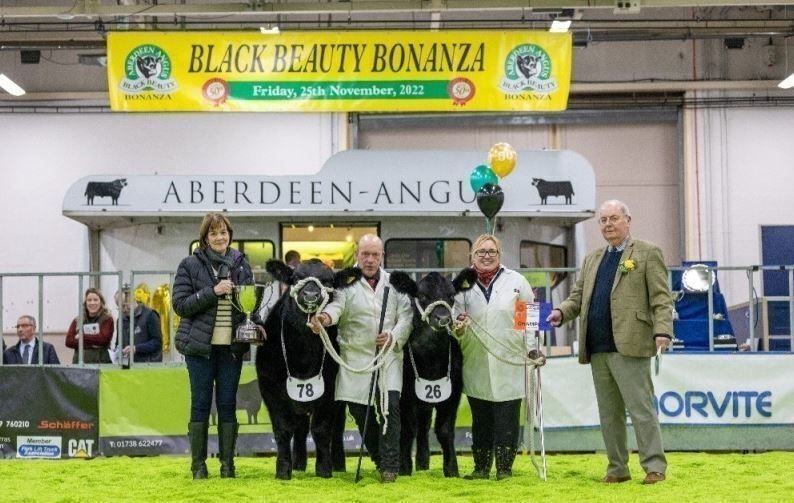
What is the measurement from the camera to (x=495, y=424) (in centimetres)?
750

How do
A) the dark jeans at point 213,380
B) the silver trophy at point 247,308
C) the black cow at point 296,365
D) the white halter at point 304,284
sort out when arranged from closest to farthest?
the white halter at point 304,284 → the silver trophy at point 247,308 → the black cow at point 296,365 → the dark jeans at point 213,380

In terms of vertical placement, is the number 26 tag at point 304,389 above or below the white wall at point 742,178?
below

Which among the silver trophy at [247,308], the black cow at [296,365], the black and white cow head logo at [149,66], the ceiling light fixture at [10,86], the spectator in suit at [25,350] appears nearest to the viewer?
the silver trophy at [247,308]

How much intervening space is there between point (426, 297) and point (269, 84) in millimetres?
5486

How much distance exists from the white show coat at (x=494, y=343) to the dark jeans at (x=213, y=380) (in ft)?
4.87

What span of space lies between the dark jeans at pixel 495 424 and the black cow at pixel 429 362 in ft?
0.57

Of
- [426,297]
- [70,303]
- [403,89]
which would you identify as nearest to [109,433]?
[426,297]

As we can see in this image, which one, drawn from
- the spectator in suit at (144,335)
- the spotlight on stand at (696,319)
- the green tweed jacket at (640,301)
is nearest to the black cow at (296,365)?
the green tweed jacket at (640,301)

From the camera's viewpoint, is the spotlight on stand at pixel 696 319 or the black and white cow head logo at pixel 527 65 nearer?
the spotlight on stand at pixel 696 319

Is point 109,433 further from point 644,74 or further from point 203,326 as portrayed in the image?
point 644,74

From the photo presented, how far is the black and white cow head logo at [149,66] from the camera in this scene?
1228cm

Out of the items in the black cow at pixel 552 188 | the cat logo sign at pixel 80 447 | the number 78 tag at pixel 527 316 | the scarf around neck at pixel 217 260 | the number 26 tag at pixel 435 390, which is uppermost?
the black cow at pixel 552 188

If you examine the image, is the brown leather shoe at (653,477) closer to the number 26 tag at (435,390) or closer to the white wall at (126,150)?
the number 26 tag at (435,390)

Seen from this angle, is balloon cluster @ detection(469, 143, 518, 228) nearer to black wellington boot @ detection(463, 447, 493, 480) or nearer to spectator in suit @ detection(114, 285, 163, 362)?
spectator in suit @ detection(114, 285, 163, 362)
